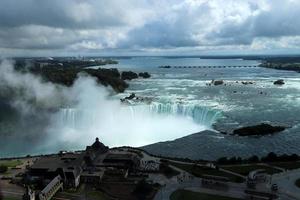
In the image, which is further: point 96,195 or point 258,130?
point 258,130

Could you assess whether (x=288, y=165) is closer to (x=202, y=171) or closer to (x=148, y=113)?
(x=202, y=171)

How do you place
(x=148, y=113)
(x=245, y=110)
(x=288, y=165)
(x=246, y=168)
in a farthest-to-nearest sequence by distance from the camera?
(x=245, y=110) < (x=148, y=113) < (x=288, y=165) < (x=246, y=168)

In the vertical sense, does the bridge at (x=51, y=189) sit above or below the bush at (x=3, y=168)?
above

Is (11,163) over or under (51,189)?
under

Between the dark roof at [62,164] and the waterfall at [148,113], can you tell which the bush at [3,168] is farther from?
the waterfall at [148,113]

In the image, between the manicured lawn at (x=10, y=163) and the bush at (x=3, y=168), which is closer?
the bush at (x=3, y=168)

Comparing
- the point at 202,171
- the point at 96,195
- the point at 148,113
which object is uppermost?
the point at 202,171

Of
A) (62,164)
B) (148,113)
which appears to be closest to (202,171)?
(62,164)

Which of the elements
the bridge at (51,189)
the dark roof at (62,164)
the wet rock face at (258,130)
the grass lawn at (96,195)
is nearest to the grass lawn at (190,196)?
the grass lawn at (96,195)
